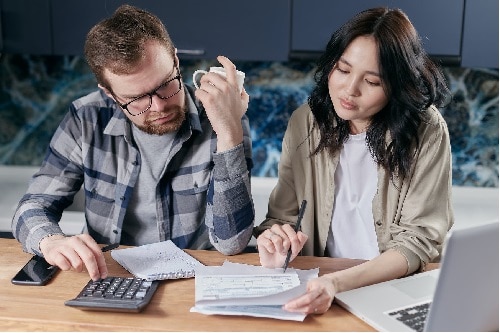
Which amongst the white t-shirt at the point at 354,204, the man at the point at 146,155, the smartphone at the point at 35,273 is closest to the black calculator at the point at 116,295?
the smartphone at the point at 35,273

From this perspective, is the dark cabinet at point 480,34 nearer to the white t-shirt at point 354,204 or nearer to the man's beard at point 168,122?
the white t-shirt at point 354,204

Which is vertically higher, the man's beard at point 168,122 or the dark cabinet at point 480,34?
the dark cabinet at point 480,34

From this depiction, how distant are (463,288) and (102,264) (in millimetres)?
777

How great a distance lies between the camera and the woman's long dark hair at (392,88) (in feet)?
5.22

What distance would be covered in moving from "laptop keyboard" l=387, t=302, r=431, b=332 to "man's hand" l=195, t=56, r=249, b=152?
1.97ft

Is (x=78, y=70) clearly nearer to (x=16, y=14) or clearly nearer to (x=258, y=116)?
(x=16, y=14)

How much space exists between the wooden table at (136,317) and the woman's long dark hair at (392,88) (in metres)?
0.56

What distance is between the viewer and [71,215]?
2576mm

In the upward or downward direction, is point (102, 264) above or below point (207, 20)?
below

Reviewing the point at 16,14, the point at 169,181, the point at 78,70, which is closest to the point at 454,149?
the point at 169,181

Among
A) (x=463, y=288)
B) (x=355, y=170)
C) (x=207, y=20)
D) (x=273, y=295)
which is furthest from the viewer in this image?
(x=207, y=20)

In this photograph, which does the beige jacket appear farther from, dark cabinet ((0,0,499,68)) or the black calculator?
dark cabinet ((0,0,499,68))

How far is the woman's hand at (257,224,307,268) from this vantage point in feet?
4.79

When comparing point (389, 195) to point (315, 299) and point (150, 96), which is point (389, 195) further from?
point (150, 96)
